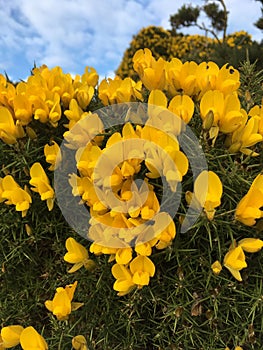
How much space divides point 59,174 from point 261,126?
57 cm

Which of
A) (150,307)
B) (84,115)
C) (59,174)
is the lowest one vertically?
(150,307)

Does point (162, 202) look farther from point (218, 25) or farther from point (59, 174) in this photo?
point (218, 25)

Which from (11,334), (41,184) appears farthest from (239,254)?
(11,334)

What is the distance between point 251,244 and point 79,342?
1.60 feet

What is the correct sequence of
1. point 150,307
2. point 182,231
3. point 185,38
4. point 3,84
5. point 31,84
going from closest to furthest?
point 182,231, point 150,307, point 31,84, point 3,84, point 185,38

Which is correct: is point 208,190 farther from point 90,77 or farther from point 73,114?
point 90,77

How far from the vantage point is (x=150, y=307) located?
1.16m

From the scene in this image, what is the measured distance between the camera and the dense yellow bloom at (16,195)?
3.91ft

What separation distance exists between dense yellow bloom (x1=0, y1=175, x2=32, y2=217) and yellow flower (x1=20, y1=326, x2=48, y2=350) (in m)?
0.31

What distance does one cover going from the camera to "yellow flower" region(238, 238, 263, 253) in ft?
3.37

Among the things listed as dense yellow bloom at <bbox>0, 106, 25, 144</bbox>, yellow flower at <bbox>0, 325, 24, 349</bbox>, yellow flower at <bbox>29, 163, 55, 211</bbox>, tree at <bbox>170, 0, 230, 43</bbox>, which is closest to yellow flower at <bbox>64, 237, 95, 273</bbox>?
yellow flower at <bbox>29, 163, 55, 211</bbox>

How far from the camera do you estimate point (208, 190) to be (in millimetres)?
1017

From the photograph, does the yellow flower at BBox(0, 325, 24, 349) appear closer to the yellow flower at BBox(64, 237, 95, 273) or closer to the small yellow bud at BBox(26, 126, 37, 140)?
the yellow flower at BBox(64, 237, 95, 273)

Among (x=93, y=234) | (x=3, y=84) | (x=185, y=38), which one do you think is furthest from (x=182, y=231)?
(x=185, y=38)
